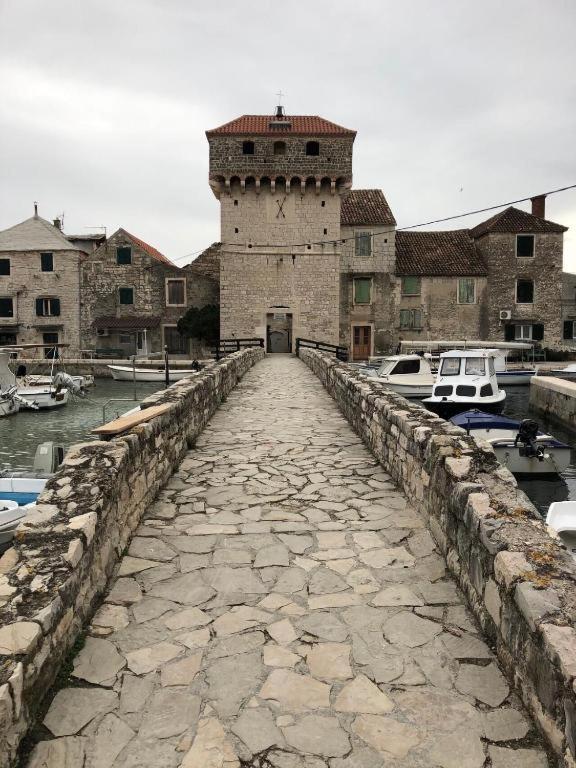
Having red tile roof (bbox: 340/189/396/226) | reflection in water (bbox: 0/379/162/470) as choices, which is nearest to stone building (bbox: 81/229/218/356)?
reflection in water (bbox: 0/379/162/470)

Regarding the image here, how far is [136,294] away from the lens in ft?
127

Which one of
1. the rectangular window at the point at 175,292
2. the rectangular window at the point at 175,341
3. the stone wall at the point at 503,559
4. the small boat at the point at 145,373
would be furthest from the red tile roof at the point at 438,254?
the stone wall at the point at 503,559

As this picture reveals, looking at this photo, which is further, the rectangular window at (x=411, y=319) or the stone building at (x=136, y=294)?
the stone building at (x=136, y=294)

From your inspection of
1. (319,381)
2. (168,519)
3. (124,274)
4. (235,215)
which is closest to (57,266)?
(124,274)

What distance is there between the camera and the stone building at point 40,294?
1526 inches

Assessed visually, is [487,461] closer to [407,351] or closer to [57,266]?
[407,351]

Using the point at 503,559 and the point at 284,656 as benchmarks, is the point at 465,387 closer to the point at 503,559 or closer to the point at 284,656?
the point at 503,559

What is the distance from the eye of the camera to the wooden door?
121 ft

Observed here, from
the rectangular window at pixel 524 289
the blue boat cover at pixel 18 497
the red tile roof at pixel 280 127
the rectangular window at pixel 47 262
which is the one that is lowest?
the blue boat cover at pixel 18 497

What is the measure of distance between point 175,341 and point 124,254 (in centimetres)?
686

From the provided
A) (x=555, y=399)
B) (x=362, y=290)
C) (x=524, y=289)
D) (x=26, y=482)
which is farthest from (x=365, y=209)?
(x=26, y=482)

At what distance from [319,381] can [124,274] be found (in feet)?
88.6

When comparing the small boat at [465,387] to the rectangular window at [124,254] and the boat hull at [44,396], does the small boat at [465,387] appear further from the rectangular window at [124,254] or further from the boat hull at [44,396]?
the rectangular window at [124,254]

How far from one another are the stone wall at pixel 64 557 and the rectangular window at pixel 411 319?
107ft
